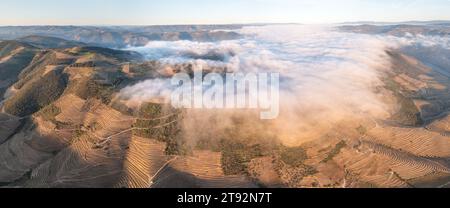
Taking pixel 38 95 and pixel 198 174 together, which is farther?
pixel 38 95

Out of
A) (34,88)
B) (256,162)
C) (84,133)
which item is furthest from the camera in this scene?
(34,88)

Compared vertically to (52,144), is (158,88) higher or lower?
higher

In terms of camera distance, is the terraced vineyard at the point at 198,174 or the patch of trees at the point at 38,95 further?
the patch of trees at the point at 38,95

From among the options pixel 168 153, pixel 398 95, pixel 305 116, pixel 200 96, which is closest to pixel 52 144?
pixel 168 153

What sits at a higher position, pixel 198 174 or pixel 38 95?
pixel 38 95

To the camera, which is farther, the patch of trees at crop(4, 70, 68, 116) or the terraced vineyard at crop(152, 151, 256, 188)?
the patch of trees at crop(4, 70, 68, 116)

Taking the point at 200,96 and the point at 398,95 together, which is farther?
the point at 398,95

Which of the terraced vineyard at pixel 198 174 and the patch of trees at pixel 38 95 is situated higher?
the patch of trees at pixel 38 95

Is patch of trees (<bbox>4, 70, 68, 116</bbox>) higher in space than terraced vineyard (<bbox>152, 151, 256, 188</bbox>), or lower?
higher

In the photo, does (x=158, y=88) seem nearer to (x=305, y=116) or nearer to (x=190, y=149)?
(x=190, y=149)

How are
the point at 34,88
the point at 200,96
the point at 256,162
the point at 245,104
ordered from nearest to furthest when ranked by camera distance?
1. the point at 256,162
2. the point at 245,104
3. the point at 200,96
4. the point at 34,88
